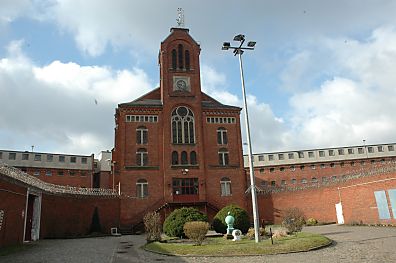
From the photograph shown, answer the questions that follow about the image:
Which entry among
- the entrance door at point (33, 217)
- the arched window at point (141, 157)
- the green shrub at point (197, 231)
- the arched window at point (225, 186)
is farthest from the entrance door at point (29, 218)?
the arched window at point (225, 186)

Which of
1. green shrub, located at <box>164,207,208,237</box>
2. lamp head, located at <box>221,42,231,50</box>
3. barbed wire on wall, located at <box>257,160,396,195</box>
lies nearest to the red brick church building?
barbed wire on wall, located at <box>257,160,396,195</box>

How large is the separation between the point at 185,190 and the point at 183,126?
787cm

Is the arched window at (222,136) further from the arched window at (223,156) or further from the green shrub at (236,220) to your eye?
the green shrub at (236,220)

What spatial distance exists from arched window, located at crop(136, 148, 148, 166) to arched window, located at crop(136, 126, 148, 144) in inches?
39.6

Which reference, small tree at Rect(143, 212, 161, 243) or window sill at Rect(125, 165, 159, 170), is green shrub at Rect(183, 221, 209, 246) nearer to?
small tree at Rect(143, 212, 161, 243)

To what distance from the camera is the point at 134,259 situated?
16453 millimetres

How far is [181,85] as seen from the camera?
4516 cm

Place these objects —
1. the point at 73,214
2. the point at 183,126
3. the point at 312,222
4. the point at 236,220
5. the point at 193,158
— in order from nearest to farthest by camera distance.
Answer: the point at 236,220
the point at 73,214
the point at 312,222
the point at 193,158
the point at 183,126

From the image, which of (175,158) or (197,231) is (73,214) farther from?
(197,231)

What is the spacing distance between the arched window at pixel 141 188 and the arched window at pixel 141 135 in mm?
4703

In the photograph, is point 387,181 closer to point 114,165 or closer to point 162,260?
point 162,260

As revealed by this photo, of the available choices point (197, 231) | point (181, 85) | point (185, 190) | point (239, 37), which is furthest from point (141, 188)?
point (239, 37)

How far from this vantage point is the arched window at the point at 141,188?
40.1 metres

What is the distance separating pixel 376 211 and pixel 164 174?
22173 millimetres
